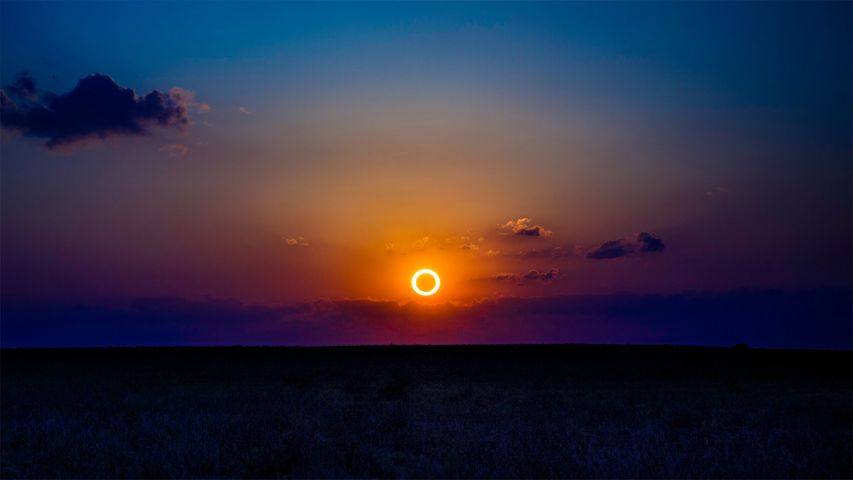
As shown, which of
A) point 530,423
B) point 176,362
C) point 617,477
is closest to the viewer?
point 617,477

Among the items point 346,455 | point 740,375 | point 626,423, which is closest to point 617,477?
point 346,455

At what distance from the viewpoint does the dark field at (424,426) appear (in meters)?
13.4

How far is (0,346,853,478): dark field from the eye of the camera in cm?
1341

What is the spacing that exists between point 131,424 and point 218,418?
191 cm

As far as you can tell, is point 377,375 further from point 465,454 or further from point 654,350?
point 654,350

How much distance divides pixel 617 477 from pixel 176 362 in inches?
1755

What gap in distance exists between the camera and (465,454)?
1391 cm

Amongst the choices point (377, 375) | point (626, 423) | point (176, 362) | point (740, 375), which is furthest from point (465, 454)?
point (176, 362)

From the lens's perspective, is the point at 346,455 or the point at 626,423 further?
the point at 626,423

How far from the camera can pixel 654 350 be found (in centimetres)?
6272

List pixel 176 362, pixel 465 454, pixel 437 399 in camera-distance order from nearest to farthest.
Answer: pixel 465 454 → pixel 437 399 → pixel 176 362

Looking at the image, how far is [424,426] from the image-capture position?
1733cm

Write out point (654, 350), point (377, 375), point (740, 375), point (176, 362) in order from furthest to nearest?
point (654, 350), point (176, 362), point (740, 375), point (377, 375)

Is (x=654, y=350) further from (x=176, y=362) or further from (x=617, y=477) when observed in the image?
(x=617, y=477)
